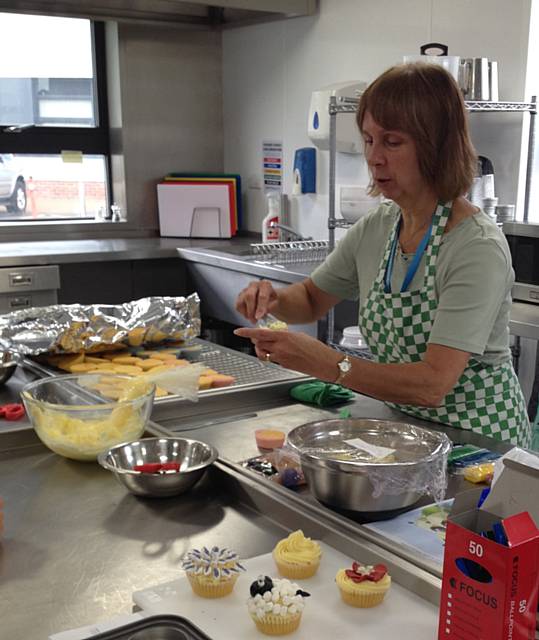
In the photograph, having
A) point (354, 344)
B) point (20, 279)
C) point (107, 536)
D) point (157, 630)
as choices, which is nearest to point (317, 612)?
point (157, 630)

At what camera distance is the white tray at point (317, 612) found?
3.07 ft

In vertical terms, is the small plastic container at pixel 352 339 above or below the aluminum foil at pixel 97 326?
below

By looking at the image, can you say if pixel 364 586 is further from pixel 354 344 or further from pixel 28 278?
pixel 28 278

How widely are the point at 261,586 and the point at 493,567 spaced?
0.96ft

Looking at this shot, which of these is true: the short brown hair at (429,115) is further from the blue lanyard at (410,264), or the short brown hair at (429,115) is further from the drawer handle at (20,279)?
the drawer handle at (20,279)

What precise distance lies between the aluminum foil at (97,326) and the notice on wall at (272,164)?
217 cm

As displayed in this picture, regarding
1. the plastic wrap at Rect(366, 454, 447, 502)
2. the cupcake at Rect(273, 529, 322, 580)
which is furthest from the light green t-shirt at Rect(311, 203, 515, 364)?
the cupcake at Rect(273, 529, 322, 580)

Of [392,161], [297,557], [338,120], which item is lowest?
[297,557]

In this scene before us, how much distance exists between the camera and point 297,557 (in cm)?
105

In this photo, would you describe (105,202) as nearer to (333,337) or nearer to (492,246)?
(333,337)

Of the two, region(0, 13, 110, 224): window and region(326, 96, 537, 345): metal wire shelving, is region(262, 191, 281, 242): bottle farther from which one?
region(0, 13, 110, 224): window

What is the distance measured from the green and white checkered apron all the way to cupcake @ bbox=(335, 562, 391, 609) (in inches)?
29.1

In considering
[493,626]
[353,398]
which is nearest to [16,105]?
[353,398]

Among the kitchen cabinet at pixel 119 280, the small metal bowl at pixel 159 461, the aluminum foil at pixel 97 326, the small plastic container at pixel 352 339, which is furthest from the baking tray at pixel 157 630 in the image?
the kitchen cabinet at pixel 119 280
